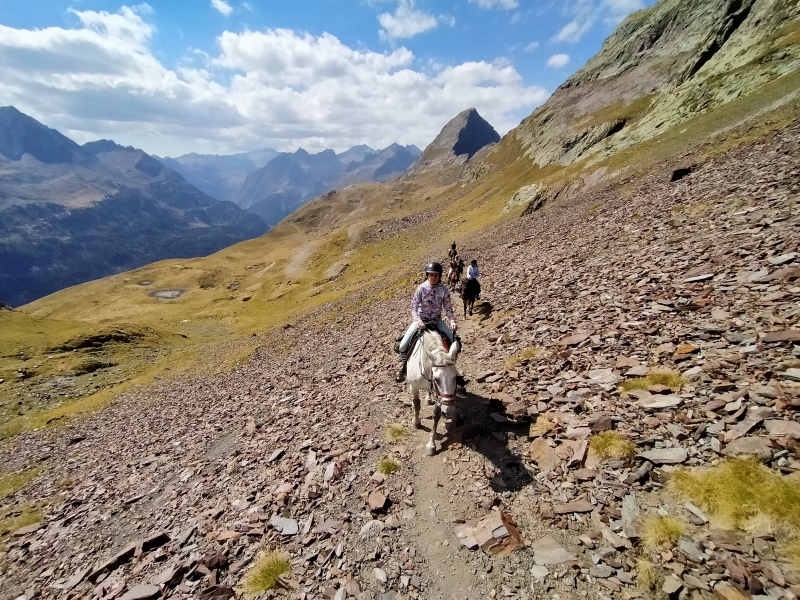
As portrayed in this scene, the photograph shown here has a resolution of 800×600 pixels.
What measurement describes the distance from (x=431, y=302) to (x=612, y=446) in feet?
22.9

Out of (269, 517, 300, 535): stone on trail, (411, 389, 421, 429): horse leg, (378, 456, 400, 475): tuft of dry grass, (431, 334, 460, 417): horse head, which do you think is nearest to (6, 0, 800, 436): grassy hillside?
(411, 389, 421, 429): horse leg

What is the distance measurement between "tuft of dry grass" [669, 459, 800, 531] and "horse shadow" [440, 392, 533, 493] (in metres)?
3.48

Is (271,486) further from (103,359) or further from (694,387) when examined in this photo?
(103,359)

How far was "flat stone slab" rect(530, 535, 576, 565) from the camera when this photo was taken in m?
7.50

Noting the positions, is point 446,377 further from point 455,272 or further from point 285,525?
point 455,272

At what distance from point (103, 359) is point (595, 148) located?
3562 inches

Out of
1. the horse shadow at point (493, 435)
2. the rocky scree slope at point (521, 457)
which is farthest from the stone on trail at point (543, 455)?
→ the horse shadow at point (493, 435)

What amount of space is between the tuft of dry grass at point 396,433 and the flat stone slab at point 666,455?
721 cm

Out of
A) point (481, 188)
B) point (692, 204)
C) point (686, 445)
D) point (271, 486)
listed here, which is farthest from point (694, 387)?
point (481, 188)

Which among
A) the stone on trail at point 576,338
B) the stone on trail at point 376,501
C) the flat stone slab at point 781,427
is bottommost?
the flat stone slab at point 781,427

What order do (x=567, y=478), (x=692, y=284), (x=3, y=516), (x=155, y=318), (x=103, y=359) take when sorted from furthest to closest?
(x=155, y=318) → (x=103, y=359) → (x=3, y=516) → (x=692, y=284) → (x=567, y=478)

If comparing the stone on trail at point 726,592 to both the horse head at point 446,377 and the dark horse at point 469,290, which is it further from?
the dark horse at point 469,290

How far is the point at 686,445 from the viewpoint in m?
8.39

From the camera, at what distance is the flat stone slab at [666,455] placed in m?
8.18
